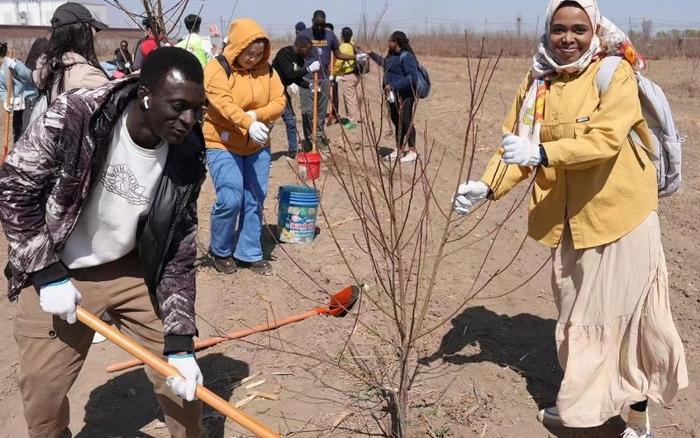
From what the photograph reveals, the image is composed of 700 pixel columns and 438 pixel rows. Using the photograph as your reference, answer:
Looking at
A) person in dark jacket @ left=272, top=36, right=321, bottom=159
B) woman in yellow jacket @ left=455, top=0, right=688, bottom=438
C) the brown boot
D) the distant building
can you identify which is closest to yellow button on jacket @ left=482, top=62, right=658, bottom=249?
woman in yellow jacket @ left=455, top=0, right=688, bottom=438

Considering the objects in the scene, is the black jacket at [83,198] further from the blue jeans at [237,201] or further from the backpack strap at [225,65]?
the backpack strap at [225,65]

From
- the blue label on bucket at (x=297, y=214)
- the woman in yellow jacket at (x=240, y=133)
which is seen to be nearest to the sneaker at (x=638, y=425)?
the woman in yellow jacket at (x=240, y=133)

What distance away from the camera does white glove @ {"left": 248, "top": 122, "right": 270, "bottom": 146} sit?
4.59 metres

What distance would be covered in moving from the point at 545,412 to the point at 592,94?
5.21ft

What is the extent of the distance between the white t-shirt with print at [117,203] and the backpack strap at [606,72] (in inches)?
69.1

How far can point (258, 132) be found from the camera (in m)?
4.60

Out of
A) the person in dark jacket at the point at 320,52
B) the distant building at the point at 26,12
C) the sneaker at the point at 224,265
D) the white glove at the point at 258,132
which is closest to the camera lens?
the white glove at the point at 258,132

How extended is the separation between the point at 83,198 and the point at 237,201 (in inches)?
98.8

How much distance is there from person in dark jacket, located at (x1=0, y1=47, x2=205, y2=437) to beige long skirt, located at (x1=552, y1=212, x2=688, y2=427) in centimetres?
170

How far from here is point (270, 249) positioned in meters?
5.95

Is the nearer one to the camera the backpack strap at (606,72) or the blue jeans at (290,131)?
the backpack strap at (606,72)

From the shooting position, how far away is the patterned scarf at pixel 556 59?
2827 mm

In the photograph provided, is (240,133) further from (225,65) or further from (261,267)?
A: (261,267)

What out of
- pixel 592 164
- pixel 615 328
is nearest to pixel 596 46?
pixel 592 164
